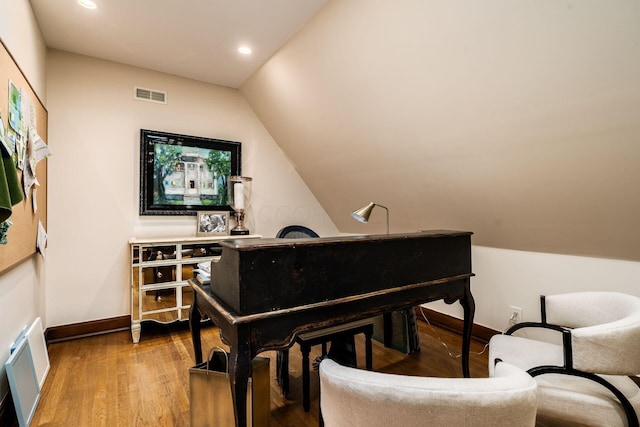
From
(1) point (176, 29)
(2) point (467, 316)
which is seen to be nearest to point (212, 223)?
(1) point (176, 29)

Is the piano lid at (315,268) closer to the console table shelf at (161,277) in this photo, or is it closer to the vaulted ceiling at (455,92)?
the vaulted ceiling at (455,92)

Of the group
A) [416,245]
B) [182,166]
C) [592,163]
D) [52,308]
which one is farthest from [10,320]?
[592,163]

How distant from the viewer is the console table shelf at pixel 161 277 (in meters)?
2.80

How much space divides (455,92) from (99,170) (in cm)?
321

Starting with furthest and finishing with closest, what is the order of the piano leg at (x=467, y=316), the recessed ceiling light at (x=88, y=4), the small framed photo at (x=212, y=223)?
the small framed photo at (x=212, y=223) < the recessed ceiling light at (x=88, y=4) < the piano leg at (x=467, y=316)

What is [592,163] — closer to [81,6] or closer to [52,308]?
[81,6]

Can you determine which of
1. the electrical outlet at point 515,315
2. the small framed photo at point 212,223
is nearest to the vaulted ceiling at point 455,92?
the electrical outlet at point 515,315

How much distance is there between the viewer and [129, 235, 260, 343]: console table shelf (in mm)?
2805

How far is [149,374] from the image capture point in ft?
7.52

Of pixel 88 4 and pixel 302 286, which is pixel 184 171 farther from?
pixel 302 286

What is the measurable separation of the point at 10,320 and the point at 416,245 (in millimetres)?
2393

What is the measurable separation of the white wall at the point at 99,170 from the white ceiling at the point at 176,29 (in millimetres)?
233

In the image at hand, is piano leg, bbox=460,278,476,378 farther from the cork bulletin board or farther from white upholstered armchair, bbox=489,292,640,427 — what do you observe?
the cork bulletin board

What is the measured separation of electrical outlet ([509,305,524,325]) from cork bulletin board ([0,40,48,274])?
11.6 ft
